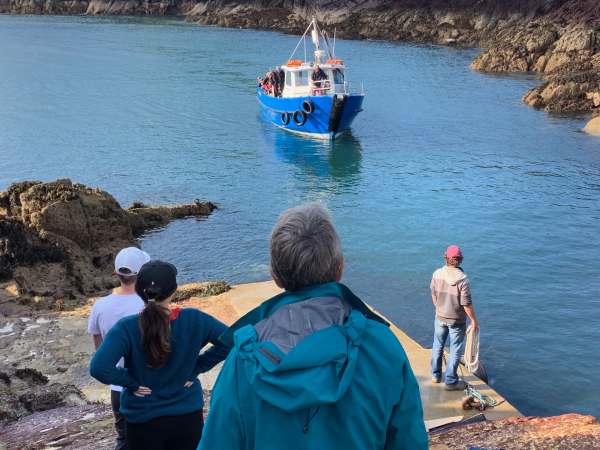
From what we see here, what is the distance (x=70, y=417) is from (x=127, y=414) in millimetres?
3449

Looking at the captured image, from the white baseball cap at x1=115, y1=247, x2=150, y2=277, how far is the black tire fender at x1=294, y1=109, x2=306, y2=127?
2744 cm

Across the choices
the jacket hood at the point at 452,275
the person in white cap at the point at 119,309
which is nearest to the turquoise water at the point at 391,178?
the jacket hood at the point at 452,275

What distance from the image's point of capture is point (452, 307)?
24.7ft

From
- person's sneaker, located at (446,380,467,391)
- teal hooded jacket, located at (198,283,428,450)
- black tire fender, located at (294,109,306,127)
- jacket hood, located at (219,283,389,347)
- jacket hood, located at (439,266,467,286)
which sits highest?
jacket hood, located at (219,283,389,347)

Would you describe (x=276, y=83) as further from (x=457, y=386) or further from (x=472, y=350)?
(x=457, y=386)

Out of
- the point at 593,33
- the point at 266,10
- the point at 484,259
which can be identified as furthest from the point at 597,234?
the point at 266,10

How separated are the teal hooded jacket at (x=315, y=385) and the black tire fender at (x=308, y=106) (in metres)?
28.9

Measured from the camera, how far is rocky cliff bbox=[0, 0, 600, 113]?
39.6m

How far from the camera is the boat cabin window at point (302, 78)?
104ft

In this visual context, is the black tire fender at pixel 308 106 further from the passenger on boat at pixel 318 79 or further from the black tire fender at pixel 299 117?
the passenger on boat at pixel 318 79

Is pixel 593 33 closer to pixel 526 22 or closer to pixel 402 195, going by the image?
pixel 526 22

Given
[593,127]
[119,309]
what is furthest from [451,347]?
[593,127]

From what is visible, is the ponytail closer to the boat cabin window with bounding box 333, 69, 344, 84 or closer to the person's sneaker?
the person's sneaker

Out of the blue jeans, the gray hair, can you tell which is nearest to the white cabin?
the blue jeans
